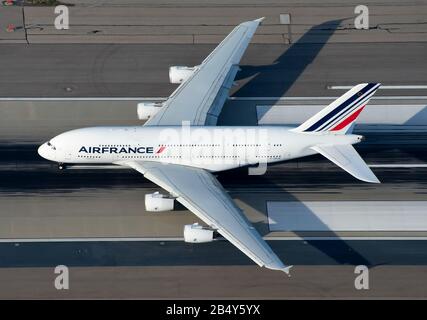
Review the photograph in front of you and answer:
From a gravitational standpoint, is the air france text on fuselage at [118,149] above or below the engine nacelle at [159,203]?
above

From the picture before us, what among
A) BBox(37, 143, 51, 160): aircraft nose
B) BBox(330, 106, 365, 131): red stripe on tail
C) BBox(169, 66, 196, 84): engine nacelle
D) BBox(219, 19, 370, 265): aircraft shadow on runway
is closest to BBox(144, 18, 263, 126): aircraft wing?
BBox(169, 66, 196, 84): engine nacelle

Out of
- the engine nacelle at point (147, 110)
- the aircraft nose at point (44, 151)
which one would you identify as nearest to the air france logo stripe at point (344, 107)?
the engine nacelle at point (147, 110)

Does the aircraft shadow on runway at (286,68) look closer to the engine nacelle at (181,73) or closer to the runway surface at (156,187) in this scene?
the runway surface at (156,187)

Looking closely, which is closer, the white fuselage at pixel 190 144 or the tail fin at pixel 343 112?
the tail fin at pixel 343 112

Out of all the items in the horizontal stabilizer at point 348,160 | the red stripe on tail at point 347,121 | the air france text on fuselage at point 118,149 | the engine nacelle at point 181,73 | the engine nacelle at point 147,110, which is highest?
the engine nacelle at point 181,73

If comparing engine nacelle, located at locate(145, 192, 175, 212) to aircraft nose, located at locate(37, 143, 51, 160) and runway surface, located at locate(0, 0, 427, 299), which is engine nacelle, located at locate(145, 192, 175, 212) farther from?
aircraft nose, located at locate(37, 143, 51, 160)

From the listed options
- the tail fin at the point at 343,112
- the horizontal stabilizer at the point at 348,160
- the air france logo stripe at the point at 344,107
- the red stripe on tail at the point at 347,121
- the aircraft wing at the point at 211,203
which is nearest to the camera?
the aircraft wing at the point at 211,203
